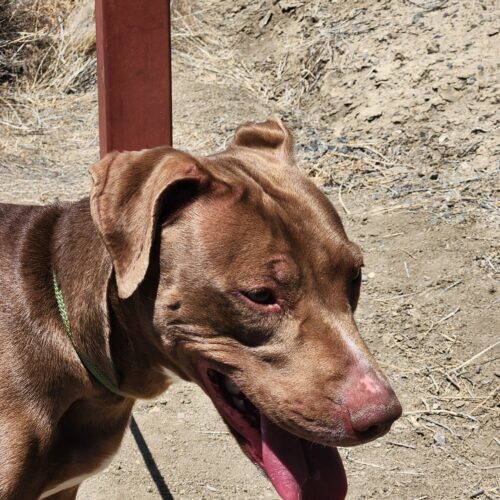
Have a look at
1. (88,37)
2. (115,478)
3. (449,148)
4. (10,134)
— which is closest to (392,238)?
(449,148)

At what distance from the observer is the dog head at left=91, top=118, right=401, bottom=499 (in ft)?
8.17

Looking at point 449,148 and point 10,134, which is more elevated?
point 449,148

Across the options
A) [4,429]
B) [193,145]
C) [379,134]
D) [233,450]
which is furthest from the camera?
[193,145]

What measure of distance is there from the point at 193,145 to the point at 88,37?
7.83 ft

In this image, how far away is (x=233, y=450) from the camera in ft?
14.1

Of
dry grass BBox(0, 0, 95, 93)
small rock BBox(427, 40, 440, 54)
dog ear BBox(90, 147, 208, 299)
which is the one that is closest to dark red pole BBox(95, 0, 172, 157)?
dog ear BBox(90, 147, 208, 299)

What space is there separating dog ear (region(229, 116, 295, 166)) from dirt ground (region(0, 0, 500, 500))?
165 cm

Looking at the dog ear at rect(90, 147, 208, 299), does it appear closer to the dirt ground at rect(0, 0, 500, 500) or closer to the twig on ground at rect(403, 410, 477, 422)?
the dirt ground at rect(0, 0, 500, 500)

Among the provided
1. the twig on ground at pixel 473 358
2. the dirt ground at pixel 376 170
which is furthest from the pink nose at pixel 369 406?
the twig on ground at pixel 473 358

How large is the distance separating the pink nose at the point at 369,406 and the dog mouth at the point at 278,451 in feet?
1.04

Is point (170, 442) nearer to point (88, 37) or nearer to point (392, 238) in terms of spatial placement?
point (392, 238)

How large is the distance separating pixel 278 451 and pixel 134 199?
860 millimetres

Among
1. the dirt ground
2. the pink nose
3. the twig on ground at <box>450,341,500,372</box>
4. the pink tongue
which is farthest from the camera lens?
the twig on ground at <box>450,341,500,372</box>

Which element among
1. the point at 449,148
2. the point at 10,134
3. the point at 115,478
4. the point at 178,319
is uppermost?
the point at 178,319
